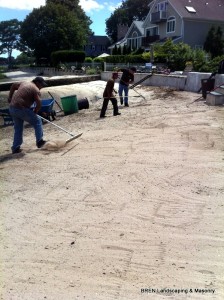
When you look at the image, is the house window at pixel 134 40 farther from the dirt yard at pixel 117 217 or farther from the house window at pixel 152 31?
the dirt yard at pixel 117 217

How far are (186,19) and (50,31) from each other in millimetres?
22914

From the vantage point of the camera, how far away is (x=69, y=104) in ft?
47.3

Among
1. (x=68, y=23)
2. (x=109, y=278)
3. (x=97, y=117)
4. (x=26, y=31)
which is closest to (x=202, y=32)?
(x=68, y=23)

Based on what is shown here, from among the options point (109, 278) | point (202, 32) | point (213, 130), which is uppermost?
point (202, 32)

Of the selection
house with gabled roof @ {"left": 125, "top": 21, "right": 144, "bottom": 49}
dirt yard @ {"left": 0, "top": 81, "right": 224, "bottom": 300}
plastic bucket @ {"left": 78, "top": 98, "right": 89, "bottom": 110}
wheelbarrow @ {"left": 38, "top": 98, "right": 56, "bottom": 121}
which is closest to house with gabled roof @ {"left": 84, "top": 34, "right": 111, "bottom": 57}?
house with gabled roof @ {"left": 125, "top": 21, "right": 144, "bottom": 49}

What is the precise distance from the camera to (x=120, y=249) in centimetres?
415

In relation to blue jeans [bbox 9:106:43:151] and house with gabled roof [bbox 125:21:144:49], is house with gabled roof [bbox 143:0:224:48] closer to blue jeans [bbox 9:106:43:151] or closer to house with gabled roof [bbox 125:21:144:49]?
house with gabled roof [bbox 125:21:144:49]

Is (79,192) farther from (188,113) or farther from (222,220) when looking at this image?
(188,113)

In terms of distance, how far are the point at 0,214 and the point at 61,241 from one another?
4.24 feet

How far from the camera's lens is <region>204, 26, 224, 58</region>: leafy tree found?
1483 inches

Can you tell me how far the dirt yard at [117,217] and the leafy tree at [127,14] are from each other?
74.4 metres

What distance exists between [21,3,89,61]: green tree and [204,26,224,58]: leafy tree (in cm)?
2303

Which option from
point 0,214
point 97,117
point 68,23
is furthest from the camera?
point 68,23

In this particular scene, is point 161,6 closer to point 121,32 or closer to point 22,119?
point 121,32
